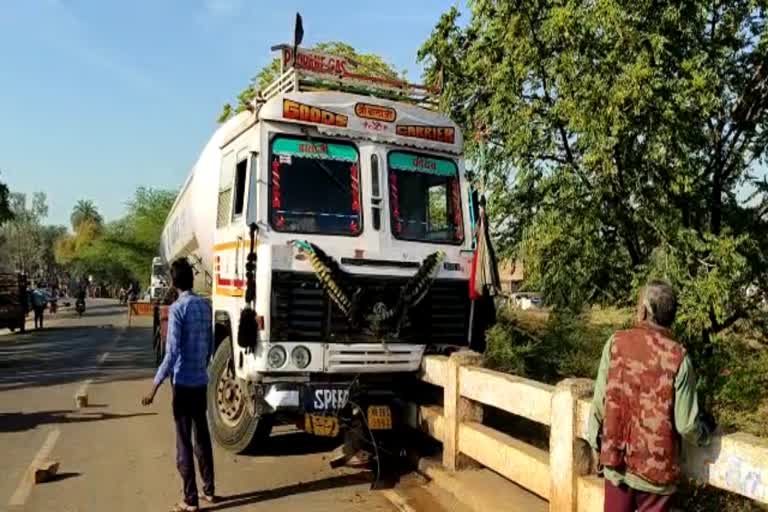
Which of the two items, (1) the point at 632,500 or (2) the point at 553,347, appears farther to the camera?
(2) the point at 553,347

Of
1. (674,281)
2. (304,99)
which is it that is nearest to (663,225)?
(674,281)

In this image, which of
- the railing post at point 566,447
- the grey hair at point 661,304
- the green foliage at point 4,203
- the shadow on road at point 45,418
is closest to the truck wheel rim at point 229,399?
the shadow on road at point 45,418

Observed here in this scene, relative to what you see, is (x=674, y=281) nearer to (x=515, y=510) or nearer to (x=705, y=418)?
(x=515, y=510)

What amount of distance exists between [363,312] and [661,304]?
360 cm

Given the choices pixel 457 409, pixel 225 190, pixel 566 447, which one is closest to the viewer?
pixel 566 447

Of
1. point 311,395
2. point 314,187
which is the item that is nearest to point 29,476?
point 311,395

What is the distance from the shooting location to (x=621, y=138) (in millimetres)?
9914

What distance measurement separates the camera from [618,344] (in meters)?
3.76

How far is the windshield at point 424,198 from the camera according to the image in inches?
293

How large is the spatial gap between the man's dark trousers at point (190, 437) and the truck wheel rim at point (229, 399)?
138 centimetres

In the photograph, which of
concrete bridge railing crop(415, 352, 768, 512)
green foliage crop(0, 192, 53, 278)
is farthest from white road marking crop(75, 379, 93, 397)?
green foliage crop(0, 192, 53, 278)

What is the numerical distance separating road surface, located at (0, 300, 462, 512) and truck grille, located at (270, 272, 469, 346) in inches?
51.3

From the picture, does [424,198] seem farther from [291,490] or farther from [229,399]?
[291,490]

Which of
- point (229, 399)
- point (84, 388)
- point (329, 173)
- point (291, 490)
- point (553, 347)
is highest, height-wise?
point (329, 173)
